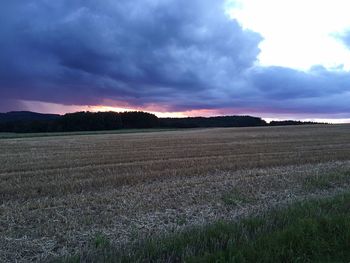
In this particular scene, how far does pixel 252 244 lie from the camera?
5789 millimetres

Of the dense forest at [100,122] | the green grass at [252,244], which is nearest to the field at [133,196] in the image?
the green grass at [252,244]

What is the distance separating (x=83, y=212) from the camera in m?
8.48

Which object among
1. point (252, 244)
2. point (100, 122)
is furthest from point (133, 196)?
point (100, 122)

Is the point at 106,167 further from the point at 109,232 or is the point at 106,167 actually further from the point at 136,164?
the point at 109,232

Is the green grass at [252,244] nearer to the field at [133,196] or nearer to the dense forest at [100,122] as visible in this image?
the field at [133,196]

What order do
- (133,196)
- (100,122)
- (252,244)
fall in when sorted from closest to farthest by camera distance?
1. (252,244)
2. (133,196)
3. (100,122)

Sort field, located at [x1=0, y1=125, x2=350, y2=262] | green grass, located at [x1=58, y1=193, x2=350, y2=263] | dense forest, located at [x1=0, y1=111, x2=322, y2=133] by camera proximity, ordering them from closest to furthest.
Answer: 1. green grass, located at [x1=58, y1=193, x2=350, y2=263]
2. field, located at [x1=0, y1=125, x2=350, y2=262]
3. dense forest, located at [x1=0, y1=111, x2=322, y2=133]

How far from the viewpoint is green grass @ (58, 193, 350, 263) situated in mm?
5457

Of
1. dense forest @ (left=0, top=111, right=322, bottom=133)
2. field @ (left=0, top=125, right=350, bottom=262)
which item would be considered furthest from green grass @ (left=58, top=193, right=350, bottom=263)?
dense forest @ (left=0, top=111, right=322, bottom=133)

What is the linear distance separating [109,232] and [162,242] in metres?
1.46

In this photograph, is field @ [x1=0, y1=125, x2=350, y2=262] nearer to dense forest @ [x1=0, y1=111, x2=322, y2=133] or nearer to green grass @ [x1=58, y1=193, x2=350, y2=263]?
green grass @ [x1=58, y1=193, x2=350, y2=263]

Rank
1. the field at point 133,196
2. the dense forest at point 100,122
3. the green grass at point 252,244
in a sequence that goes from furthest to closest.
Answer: the dense forest at point 100,122 → the field at point 133,196 → the green grass at point 252,244

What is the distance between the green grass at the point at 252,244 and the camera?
5457 millimetres

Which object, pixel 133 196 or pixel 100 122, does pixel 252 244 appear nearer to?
pixel 133 196
